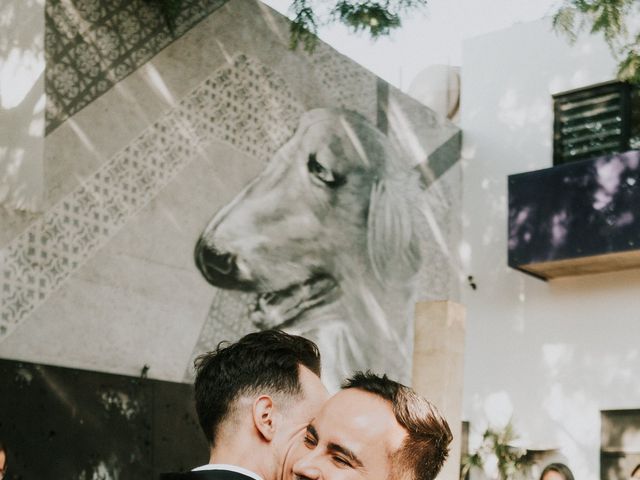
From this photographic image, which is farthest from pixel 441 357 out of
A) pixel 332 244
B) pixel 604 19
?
pixel 332 244

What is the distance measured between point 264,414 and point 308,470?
516 millimetres

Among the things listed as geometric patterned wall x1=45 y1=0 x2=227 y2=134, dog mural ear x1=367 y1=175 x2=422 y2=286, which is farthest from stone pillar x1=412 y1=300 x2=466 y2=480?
dog mural ear x1=367 y1=175 x2=422 y2=286

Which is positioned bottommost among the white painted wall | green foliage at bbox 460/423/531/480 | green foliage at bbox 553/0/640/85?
green foliage at bbox 460/423/531/480

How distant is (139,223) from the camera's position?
8867 mm

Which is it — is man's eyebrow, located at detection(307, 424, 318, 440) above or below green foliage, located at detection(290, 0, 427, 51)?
below

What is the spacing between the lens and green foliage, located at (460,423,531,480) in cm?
1130

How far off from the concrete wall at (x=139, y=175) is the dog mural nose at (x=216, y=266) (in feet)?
0.28

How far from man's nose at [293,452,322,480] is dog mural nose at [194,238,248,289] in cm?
748

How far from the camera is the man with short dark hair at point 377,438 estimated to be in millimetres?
1880

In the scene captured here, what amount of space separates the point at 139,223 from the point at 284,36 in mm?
2742

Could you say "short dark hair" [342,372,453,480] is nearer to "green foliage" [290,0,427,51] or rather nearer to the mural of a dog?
"green foliage" [290,0,427,51]

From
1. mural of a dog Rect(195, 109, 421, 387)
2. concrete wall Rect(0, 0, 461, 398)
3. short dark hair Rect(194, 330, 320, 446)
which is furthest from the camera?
mural of a dog Rect(195, 109, 421, 387)

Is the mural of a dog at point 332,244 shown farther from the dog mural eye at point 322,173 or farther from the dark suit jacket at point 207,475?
the dark suit jacket at point 207,475

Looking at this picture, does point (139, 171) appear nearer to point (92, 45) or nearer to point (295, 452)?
point (92, 45)
